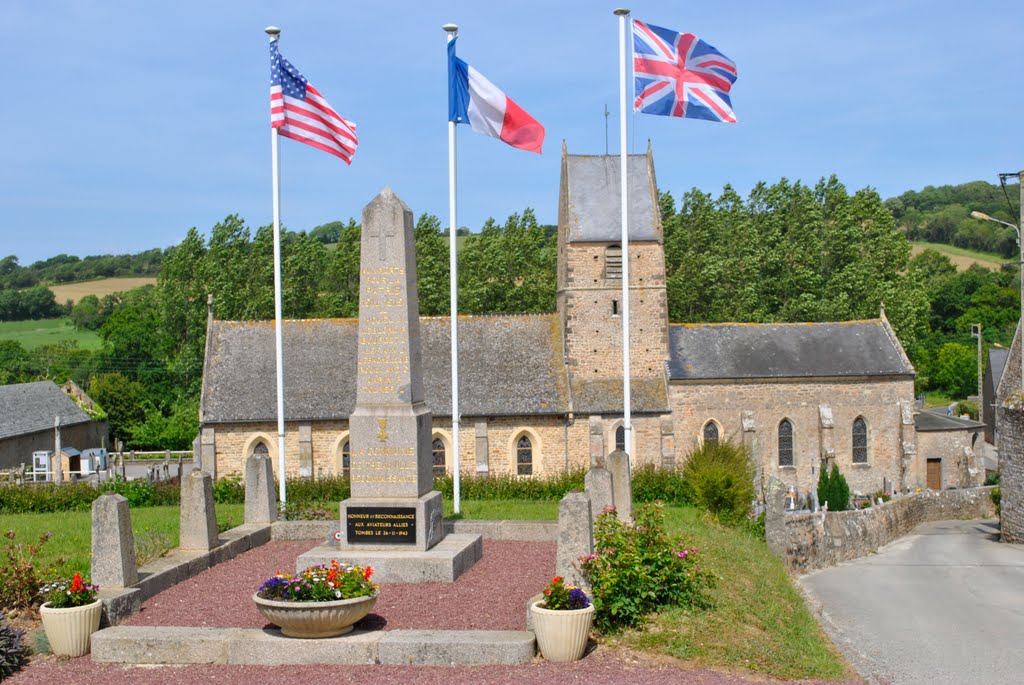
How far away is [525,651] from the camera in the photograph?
11.0 meters

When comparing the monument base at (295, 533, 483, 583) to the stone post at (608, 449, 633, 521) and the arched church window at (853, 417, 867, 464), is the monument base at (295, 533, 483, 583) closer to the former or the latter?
the stone post at (608, 449, 633, 521)

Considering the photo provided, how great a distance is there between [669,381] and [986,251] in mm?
95259

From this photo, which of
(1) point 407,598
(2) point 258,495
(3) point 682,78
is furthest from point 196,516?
(3) point 682,78

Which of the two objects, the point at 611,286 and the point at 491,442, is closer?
the point at 491,442

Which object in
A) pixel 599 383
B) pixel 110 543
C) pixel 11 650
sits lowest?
pixel 11 650

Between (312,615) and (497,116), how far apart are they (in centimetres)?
1229

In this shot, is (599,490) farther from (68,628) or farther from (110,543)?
(68,628)

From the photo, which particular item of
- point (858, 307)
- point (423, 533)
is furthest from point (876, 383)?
point (423, 533)

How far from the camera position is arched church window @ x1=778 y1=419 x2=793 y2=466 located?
133ft

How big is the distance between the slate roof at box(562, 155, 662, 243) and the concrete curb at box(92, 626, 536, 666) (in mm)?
29627

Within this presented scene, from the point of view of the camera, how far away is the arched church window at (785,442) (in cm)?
4050

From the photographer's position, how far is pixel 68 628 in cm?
1146

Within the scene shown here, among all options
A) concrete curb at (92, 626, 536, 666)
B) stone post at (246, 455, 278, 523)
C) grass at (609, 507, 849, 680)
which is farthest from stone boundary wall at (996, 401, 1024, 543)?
concrete curb at (92, 626, 536, 666)

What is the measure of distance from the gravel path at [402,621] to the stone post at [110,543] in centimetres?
57
